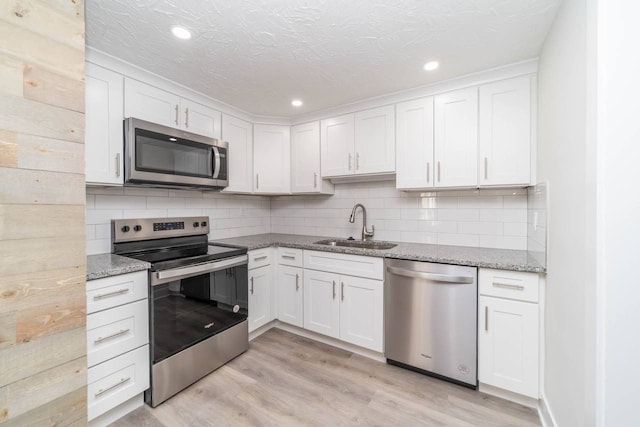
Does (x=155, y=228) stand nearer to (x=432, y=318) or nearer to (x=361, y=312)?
(x=361, y=312)

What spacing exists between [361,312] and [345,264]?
42cm

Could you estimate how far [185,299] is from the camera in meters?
1.85

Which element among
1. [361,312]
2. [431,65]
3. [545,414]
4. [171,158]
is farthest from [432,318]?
[171,158]

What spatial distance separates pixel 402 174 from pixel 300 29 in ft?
4.54

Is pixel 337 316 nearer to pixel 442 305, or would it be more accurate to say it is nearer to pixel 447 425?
pixel 442 305

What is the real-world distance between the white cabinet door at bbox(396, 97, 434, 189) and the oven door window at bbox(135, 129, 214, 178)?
1675 mm

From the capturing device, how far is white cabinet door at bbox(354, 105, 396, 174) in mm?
2430

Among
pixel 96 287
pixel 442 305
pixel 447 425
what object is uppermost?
pixel 96 287

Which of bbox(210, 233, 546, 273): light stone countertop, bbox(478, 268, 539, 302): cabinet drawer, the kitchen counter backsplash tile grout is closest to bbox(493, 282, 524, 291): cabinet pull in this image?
bbox(478, 268, 539, 302): cabinet drawer

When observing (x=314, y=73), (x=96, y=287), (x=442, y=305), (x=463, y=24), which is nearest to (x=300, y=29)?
(x=314, y=73)

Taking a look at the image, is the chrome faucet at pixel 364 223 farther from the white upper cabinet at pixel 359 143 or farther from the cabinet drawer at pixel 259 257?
the cabinet drawer at pixel 259 257

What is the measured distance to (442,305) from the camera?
6.25 ft

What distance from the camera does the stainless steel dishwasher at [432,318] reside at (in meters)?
1.83

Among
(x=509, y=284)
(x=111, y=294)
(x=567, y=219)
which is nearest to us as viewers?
(x=567, y=219)
